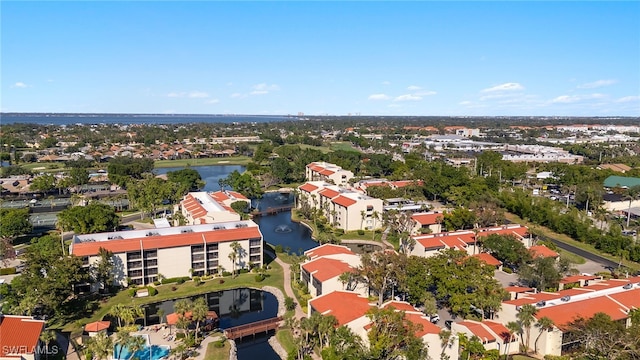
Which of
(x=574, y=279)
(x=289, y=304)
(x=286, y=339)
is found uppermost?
(x=574, y=279)

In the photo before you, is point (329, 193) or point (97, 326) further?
point (329, 193)

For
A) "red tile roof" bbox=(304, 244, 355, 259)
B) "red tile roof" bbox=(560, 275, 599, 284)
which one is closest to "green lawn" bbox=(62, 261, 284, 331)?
"red tile roof" bbox=(304, 244, 355, 259)

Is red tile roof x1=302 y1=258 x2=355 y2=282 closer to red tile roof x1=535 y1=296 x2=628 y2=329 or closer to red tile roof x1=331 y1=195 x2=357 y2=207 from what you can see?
red tile roof x1=535 y1=296 x2=628 y2=329

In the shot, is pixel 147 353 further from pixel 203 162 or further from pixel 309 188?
pixel 203 162

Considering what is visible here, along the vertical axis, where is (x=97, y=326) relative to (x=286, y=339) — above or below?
above

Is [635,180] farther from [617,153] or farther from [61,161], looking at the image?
[61,161]

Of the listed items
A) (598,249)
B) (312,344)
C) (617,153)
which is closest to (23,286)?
(312,344)

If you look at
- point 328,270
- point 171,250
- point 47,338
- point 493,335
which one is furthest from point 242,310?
point 493,335
